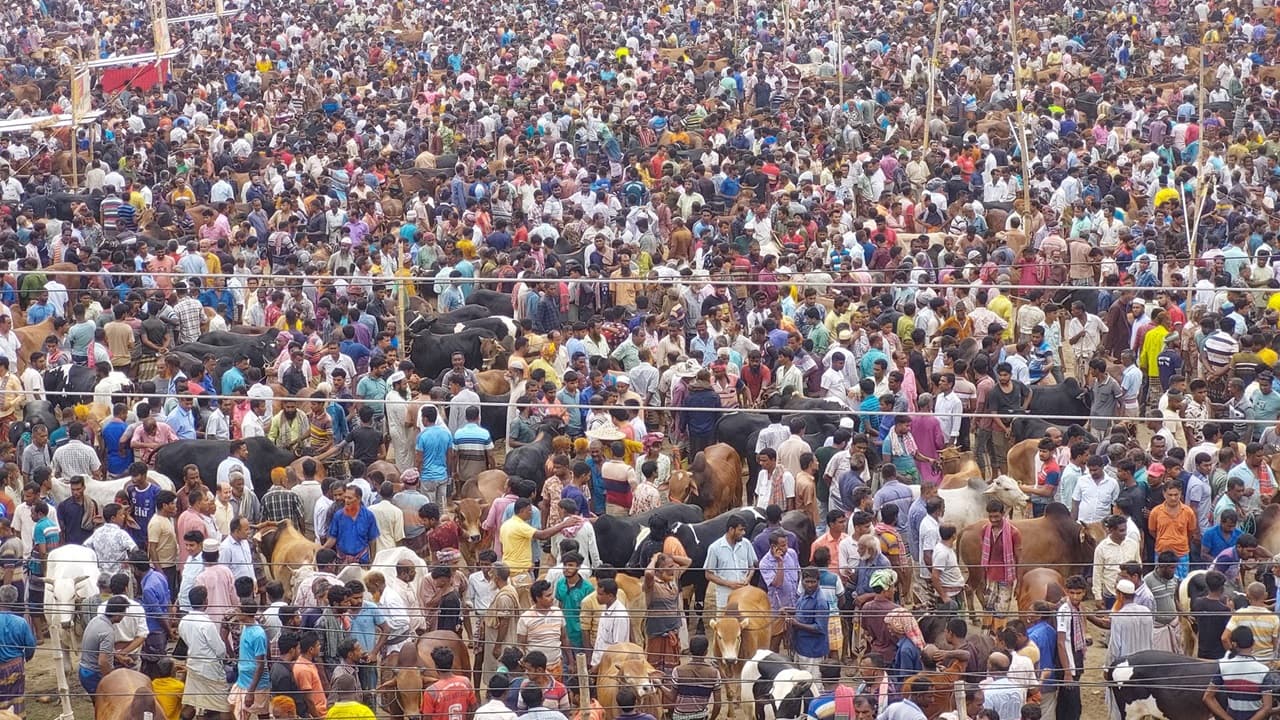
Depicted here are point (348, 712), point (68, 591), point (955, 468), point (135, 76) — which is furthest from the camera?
point (135, 76)

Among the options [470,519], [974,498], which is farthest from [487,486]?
[974,498]

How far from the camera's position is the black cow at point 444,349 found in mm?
17984

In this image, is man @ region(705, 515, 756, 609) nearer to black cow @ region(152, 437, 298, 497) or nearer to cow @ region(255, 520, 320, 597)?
cow @ region(255, 520, 320, 597)

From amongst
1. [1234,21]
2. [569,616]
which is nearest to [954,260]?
[569,616]

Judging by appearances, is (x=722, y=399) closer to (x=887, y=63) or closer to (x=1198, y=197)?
(x=1198, y=197)

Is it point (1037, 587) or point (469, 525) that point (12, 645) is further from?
point (1037, 587)

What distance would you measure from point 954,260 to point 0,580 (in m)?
11.3

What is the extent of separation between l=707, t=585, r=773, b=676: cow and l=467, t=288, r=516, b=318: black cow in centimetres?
765

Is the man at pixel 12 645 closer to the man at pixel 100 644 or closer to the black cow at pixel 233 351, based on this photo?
the man at pixel 100 644

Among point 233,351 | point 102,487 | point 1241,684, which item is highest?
point 233,351

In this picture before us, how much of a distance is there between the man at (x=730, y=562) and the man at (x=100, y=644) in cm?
425

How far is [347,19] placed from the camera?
40.8 metres

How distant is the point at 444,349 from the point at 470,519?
15.1ft

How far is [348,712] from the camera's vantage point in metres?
10.4
